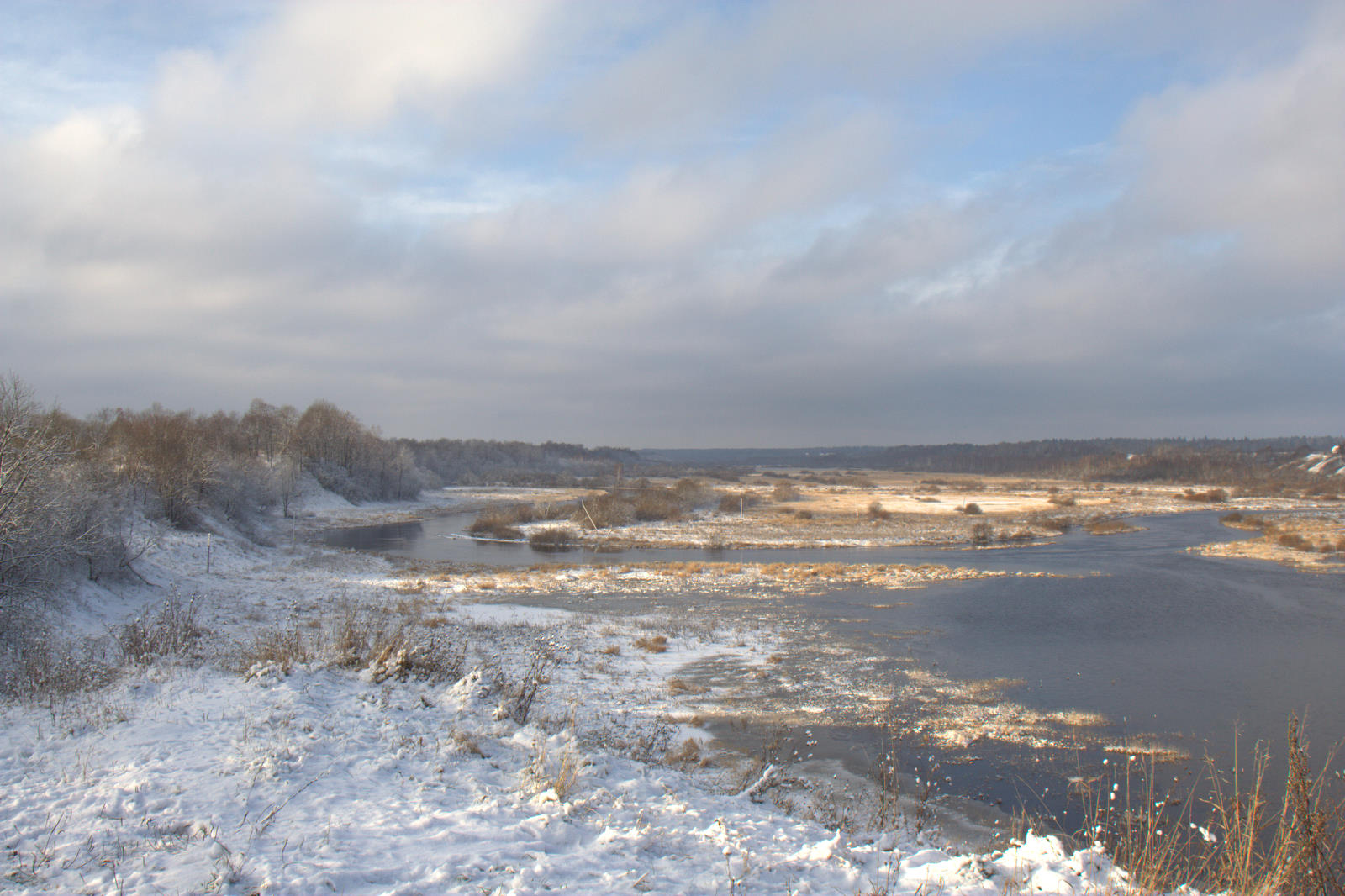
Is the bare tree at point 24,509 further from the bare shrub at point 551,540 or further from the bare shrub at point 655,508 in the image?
the bare shrub at point 655,508

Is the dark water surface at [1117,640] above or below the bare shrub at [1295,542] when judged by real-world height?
below

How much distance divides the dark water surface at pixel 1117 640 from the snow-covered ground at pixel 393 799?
4371mm

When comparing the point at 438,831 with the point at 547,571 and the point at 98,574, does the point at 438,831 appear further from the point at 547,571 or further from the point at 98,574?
the point at 547,571

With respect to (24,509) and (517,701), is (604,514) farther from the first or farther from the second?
(517,701)

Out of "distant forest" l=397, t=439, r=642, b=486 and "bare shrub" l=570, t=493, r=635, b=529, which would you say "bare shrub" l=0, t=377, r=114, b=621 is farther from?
"distant forest" l=397, t=439, r=642, b=486

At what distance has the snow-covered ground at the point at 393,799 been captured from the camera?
16.5ft

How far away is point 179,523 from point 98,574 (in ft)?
48.1

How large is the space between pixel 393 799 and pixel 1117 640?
64.3ft

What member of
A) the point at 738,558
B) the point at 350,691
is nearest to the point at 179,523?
the point at 738,558

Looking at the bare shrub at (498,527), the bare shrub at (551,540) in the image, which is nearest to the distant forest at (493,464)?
A: the bare shrub at (498,527)

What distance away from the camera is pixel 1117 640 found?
65.0ft

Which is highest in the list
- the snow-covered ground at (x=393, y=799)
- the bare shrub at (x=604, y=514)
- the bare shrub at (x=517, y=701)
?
the snow-covered ground at (x=393, y=799)

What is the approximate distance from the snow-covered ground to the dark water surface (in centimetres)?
437

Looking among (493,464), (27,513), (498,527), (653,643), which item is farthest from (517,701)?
(493,464)
